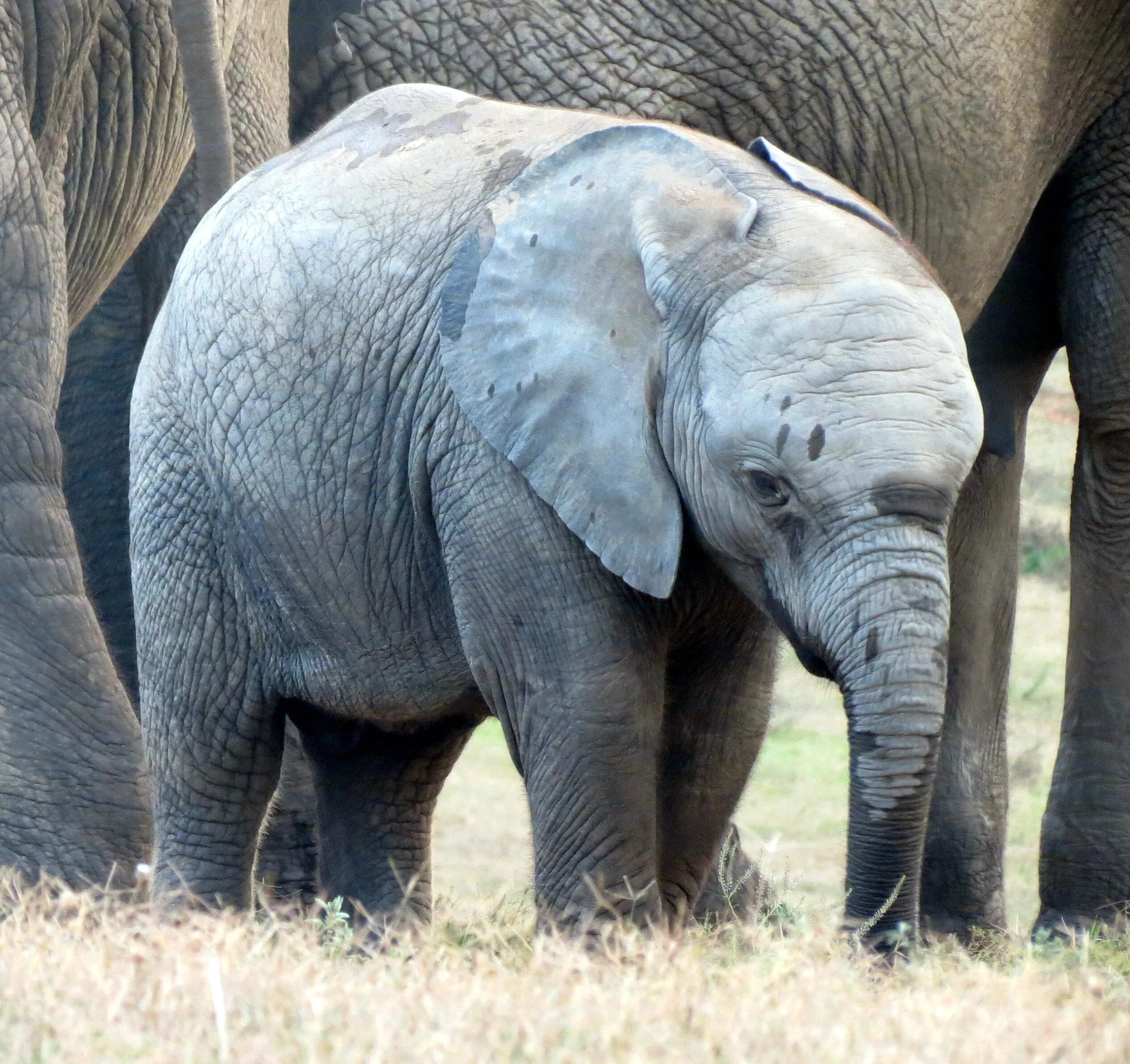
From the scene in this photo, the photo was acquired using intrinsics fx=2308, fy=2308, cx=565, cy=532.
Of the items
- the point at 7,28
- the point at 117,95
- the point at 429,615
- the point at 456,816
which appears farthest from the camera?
the point at 456,816

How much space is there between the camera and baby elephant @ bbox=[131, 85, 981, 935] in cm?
326

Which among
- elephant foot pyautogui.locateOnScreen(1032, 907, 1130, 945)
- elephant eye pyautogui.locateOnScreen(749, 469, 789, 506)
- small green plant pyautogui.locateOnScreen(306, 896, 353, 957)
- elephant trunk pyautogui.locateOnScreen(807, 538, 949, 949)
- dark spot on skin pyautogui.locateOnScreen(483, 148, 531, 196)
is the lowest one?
elephant foot pyautogui.locateOnScreen(1032, 907, 1130, 945)

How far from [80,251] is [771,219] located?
1648 millimetres

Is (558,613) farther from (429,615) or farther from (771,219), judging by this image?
(771,219)

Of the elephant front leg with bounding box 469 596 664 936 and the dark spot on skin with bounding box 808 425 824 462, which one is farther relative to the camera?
the elephant front leg with bounding box 469 596 664 936

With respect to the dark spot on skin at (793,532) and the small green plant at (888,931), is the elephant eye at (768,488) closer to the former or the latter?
the dark spot on skin at (793,532)

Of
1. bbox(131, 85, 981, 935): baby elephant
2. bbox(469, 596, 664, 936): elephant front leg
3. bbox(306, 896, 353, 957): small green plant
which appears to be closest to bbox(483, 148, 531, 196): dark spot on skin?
bbox(131, 85, 981, 935): baby elephant

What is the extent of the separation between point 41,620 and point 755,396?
1.49 m

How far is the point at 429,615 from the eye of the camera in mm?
3771

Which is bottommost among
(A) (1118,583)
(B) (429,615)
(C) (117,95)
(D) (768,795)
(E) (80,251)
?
(D) (768,795)

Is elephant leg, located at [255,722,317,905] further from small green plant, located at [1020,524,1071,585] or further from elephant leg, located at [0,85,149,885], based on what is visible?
small green plant, located at [1020,524,1071,585]

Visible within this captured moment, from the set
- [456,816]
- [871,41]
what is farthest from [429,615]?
[456,816]

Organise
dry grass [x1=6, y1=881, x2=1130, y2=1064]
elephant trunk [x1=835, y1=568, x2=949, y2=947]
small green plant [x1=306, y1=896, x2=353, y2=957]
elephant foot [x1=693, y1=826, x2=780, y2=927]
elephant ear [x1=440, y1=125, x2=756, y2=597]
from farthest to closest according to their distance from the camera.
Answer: elephant foot [x1=693, y1=826, x2=780, y2=927] < elephant ear [x1=440, y1=125, x2=756, y2=597] < small green plant [x1=306, y1=896, x2=353, y2=957] < elephant trunk [x1=835, y1=568, x2=949, y2=947] < dry grass [x1=6, y1=881, x2=1130, y2=1064]

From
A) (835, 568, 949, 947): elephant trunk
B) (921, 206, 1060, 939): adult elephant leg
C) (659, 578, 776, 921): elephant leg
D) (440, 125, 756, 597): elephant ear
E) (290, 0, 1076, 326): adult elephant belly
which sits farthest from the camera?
(921, 206, 1060, 939): adult elephant leg
